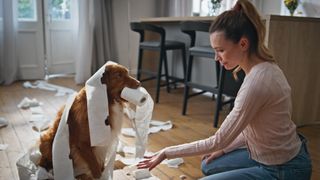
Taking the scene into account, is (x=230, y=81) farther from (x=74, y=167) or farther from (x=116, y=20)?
(x=116, y=20)

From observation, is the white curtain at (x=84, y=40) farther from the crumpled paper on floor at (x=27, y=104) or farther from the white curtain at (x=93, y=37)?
the crumpled paper on floor at (x=27, y=104)

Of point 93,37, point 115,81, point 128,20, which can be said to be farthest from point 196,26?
point 128,20

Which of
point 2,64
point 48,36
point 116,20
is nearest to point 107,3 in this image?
point 116,20

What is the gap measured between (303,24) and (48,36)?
3414mm

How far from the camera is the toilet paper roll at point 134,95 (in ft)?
4.57

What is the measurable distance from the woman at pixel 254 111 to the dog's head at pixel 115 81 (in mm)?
448

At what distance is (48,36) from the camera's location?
15.0ft

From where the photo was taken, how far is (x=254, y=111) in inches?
37.7

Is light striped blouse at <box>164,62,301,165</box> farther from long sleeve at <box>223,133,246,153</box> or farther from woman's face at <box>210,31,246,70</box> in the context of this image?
long sleeve at <box>223,133,246,153</box>

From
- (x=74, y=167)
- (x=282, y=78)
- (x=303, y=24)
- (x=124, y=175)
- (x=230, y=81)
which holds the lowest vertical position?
(x=124, y=175)

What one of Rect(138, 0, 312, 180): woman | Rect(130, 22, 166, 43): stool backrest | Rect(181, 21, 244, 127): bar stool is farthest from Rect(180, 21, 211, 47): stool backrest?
Rect(138, 0, 312, 180): woman

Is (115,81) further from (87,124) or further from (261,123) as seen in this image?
(261,123)

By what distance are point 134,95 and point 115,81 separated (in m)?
0.10

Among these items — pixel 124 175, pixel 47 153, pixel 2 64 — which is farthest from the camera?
pixel 2 64
